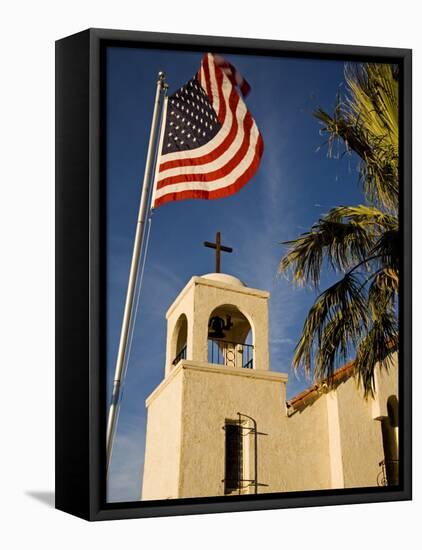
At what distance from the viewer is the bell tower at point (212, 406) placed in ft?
48.6

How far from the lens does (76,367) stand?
14789mm

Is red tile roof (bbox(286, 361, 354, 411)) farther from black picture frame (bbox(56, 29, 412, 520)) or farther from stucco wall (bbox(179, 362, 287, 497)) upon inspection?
black picture frame (bbox(56, 29, 412, 520))

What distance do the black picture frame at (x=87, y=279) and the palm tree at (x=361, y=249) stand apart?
2.28 feet

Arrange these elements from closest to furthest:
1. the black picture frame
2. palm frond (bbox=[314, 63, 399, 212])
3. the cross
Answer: the black picture frame → the cross → palm frond (bbox=[314, 63, 399, 212])

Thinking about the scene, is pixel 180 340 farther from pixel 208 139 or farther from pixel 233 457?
pixel 208 139

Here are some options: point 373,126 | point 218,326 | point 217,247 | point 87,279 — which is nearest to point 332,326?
point 218,326

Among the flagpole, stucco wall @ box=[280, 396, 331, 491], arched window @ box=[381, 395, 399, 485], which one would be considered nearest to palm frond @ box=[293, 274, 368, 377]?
stucco wall @ box=[280, 396, 331, 491]

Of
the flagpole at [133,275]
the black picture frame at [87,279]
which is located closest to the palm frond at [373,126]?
the black picture frame at [87,279]

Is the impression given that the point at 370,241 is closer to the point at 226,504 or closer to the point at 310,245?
the point at 310,245

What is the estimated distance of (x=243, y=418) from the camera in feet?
50.0

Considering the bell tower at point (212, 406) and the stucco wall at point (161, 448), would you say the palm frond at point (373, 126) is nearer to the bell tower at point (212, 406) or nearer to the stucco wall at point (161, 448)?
the bell tower at point (212, 406)

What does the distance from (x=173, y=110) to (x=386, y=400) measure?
370cm

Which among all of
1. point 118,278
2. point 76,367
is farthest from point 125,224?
point 76,367

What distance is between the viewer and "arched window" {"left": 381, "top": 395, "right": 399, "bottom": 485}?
16.1 meters
